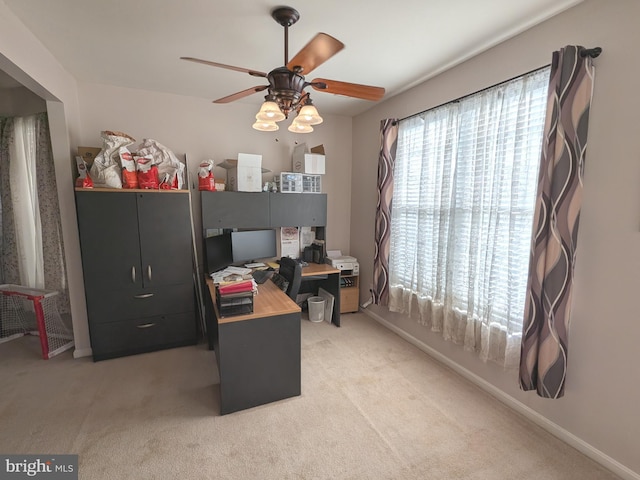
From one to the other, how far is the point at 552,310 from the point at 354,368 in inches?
60.9

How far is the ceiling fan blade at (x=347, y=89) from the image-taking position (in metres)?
1.74

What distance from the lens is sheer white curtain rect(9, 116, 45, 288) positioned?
116 inches

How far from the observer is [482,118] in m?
2.16

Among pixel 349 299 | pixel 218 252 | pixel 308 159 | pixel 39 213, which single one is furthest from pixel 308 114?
Answer: pixel 39 213

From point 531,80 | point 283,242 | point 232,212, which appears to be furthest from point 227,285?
point 531,80

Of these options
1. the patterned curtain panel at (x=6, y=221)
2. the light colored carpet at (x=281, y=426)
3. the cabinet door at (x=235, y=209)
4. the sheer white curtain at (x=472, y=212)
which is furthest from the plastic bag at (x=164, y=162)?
the sheer white curtain at (x=472, y=212)

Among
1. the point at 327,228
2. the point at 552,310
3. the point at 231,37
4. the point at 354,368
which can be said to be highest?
the point at 231,37

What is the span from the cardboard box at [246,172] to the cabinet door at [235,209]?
7 centimetres

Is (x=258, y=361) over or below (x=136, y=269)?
below

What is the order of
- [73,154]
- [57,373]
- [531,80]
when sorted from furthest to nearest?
[73,154] < [57,373] < [531,80]

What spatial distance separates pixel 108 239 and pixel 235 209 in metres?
1.14

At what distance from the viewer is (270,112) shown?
1748mm

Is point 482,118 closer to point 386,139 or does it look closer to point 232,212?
point 386,139

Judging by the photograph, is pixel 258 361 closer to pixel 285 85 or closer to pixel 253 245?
pixel 253 245
